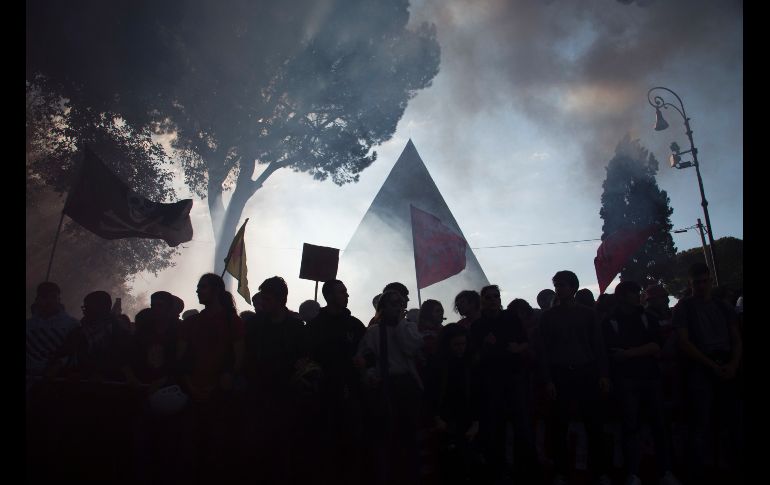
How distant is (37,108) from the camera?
16391mm

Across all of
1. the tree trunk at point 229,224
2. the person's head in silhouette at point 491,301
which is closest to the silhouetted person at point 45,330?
the person's head in silhouette at point 491,301

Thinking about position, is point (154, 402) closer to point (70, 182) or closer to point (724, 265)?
point (70, 182)

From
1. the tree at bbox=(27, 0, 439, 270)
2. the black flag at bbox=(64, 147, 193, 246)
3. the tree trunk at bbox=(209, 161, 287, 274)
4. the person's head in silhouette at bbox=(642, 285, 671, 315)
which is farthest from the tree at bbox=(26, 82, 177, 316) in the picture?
the person's head in silhouette at bbox=(642, 285, 671, 315)

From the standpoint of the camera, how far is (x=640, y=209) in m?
32.8

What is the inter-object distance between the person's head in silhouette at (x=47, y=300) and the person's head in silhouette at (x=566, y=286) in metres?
4.77

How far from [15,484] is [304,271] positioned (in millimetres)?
5795

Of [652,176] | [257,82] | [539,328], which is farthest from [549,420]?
[652,176]

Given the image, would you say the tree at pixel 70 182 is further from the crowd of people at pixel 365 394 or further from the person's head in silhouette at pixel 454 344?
the person's head in silhouette at pixel 454 344

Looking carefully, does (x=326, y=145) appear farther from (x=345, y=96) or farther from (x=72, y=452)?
(x=72, y=452)

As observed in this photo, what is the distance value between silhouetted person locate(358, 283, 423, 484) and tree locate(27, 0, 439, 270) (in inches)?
504

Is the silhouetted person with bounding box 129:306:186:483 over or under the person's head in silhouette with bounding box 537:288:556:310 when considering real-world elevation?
under

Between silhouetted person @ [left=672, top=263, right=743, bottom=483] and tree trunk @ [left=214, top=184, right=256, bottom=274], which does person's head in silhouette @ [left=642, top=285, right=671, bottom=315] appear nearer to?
silhouetted person @ [left=672, top=263, right=743, bottom=483]

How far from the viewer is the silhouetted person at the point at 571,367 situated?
4816 millimetres

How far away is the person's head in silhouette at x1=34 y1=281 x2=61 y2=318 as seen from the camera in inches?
201
